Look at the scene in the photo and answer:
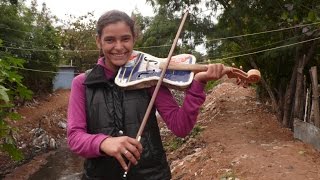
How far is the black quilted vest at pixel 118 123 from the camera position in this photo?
1.83m

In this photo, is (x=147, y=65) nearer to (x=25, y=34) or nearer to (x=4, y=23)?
(x=4, y=23)

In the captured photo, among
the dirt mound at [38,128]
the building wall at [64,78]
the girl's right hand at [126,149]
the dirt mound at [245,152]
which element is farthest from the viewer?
the building wall at [64,78]

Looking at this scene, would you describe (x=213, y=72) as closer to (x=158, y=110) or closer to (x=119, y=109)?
(x=158, y=110)

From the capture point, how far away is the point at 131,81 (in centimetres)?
184

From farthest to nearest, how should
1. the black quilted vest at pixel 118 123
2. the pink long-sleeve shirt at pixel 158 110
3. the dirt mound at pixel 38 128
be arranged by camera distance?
the dirt mound at pixel 38 128 → the black quilted vest at pixel 118 123 → the pink long-sleeve shirt at pixel 158 110

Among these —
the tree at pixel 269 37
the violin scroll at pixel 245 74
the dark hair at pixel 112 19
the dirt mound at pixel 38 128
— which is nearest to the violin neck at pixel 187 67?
the violin scroll at pixel 245 74

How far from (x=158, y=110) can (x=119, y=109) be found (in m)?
0.19

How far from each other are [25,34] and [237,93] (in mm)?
9265

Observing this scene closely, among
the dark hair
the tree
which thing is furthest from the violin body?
the tree

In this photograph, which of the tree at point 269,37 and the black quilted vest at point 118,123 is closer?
the black quilted vest at point 118,123

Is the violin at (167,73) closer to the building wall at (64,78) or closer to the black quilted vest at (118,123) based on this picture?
the black quilted vest at (118,123)

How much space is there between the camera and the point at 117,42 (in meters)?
1.85

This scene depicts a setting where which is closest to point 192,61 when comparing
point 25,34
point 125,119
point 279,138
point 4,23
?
point 125,119

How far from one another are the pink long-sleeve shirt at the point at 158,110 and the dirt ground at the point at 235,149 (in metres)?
4.56
